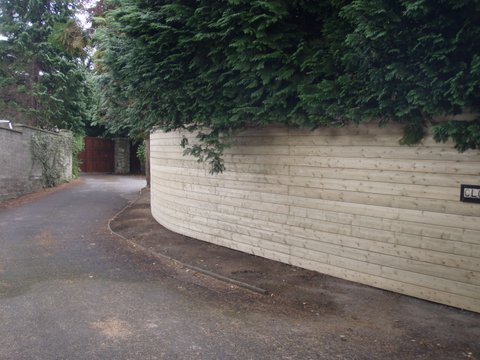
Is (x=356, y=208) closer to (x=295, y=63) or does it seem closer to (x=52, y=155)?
(x=295, y=63)

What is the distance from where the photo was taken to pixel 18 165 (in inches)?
588

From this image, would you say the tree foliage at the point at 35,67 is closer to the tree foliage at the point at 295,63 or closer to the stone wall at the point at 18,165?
the stone wall at the point at 18,165

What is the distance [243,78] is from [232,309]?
2.99 metres

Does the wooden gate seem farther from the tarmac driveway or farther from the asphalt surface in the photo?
the tarmac driveway

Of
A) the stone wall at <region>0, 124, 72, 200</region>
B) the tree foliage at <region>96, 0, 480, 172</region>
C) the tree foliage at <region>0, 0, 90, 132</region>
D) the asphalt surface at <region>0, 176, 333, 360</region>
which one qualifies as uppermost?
the tree foliage at <region>0, 0, 90, 132</region>

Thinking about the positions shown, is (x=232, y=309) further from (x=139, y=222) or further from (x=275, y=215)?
(x=139, y=222)

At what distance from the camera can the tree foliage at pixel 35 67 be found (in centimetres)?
2000

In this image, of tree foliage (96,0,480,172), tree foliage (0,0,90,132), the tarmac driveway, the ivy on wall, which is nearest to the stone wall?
the ivy on wall

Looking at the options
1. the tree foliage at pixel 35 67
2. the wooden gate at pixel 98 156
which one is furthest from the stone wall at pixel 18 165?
the wooden gate at pixel 98 156

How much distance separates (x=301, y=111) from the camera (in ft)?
18.5

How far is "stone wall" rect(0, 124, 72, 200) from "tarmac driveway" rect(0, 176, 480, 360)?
791cm

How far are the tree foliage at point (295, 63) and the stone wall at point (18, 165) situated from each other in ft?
27.4

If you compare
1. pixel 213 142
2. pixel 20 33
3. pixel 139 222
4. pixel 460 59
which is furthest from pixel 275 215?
pixel 20 33

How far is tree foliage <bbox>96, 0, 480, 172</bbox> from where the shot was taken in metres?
4.09
